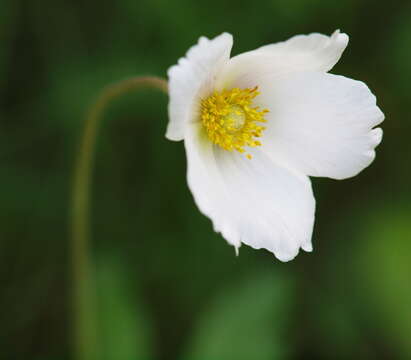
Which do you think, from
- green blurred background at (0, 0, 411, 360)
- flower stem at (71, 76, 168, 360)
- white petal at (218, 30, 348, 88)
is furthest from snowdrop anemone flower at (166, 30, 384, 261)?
green blurred background at (0, 0, 411, 360)

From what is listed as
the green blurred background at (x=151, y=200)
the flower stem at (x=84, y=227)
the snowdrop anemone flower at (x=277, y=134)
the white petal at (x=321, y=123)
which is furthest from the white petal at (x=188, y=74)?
the green blurred background at (x=151, y=200)

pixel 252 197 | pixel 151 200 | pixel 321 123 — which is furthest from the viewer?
pixel 151 200

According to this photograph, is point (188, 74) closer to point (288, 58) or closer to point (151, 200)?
point (288, 58)

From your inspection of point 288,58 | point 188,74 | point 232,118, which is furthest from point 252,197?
point 188,74

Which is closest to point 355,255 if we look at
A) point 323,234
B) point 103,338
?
point 323,234

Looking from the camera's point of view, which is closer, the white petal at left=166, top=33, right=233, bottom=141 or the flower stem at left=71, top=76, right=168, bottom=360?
the white petal at left=166, top=33, right=233, bottom=141

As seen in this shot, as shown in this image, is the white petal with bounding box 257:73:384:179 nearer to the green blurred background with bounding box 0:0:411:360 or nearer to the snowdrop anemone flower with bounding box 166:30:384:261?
the snowdrop anemone flower with bounding box 166:30:384:261

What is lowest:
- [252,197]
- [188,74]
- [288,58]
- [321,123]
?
[252,197]
